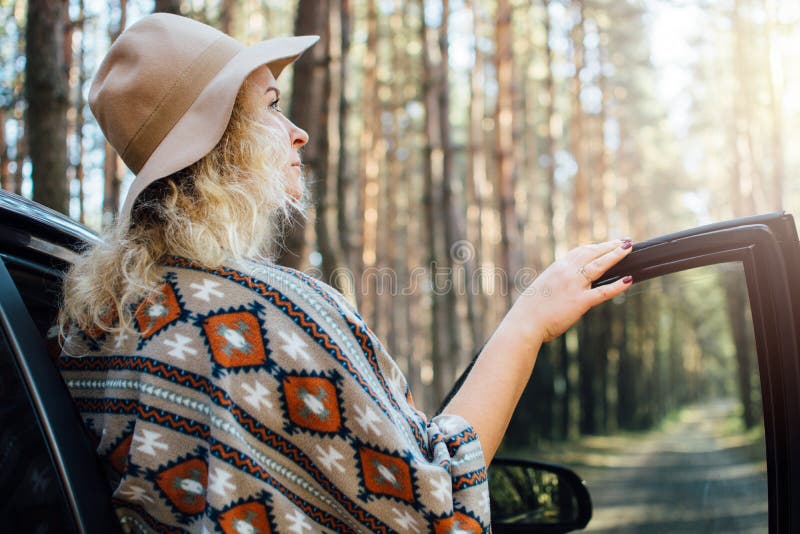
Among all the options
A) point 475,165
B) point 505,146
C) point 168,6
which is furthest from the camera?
point 475,165

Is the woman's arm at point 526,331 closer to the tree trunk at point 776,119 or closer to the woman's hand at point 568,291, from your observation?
the woman's hand at point 568,291

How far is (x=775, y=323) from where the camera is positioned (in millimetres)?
1518

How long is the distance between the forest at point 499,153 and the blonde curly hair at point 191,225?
30cm

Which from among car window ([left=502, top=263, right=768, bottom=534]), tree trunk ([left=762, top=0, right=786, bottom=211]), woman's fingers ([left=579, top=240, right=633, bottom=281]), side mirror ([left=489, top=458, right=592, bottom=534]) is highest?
tree trunk ([left=762, top=0, right=786, bottom=211])

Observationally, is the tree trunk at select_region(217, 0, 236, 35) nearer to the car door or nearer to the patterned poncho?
the car door

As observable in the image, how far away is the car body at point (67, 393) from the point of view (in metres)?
1.41

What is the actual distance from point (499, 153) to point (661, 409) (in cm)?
1191

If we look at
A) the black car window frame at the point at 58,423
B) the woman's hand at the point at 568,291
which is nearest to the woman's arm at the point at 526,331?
the woman's hand at the point at 568,291

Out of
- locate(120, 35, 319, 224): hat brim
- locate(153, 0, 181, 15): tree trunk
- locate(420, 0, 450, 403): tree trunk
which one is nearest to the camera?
locate(120, 35, 319, 224): hat brim

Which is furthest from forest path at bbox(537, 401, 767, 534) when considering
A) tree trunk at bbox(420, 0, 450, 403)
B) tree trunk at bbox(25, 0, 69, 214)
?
tree trunk at bbox(420, 0, 450, 403)

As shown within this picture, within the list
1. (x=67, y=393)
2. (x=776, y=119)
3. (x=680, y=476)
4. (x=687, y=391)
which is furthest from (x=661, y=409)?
(x=776, y=119)

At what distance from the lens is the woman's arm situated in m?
1.71

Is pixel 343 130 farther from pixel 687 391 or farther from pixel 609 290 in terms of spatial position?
pixel 609 290

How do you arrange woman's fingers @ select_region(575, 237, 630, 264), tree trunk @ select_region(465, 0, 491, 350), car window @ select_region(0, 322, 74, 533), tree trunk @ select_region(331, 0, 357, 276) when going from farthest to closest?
tree trunk @ select_region(465, 0, 491, 350) < tree trunk @ select_region(331, 0, 357, 276) < woman's fingers @ select_region(575, 237, 630, 264) < car window @ select_region(0, 322, 74, 533)
